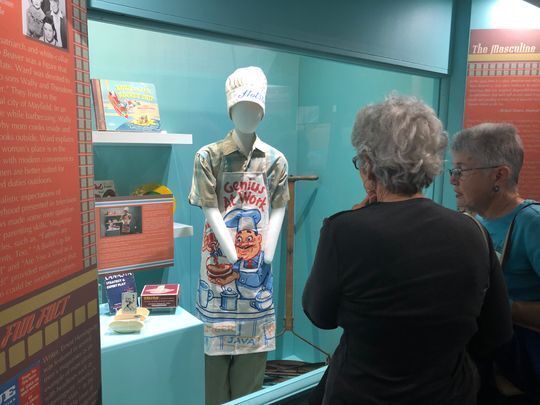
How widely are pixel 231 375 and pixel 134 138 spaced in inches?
48.8

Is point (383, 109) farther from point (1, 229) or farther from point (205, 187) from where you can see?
point (205, 187)

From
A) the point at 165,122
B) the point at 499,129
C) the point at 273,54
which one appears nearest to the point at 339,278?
the point at 499,129

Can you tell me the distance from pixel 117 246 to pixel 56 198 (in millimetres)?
1126

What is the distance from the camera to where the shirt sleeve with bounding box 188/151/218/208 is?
1.89 meters

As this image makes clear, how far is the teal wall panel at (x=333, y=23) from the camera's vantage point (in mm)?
1498

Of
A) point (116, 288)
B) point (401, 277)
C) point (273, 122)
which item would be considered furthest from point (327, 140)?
point (401, 277)

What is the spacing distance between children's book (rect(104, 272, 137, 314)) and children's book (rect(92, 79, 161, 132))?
2.26 ft

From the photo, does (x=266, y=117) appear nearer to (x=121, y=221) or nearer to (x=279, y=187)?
(x=279, y=187)

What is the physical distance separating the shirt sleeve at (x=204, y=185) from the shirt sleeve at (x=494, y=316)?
3.78 feet

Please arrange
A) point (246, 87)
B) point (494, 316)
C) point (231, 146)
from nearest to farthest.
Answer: point (494, 316) < point (246, 87) < point (231, 146)

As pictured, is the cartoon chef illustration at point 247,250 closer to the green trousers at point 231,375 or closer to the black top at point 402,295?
the green trousers at point 231,375

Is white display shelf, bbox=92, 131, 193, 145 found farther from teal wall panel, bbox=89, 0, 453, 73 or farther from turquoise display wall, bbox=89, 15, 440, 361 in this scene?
teal wall panel, bbox=89, 0, 453, 73

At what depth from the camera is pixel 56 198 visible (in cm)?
91

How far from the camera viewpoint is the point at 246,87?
1851 mm
